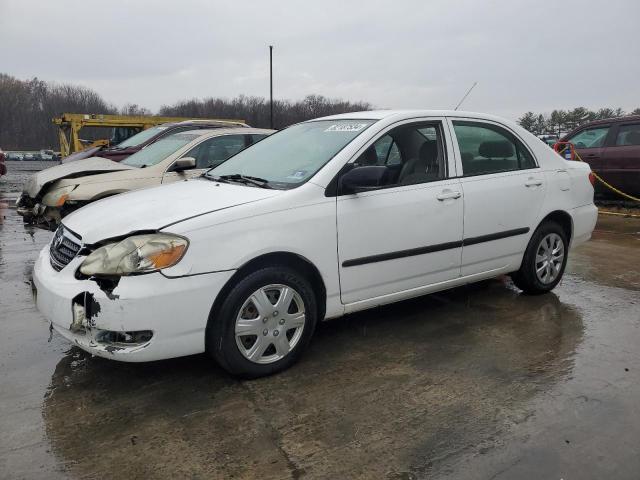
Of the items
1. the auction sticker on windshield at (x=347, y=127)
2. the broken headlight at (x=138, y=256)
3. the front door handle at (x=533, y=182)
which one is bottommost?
the broken headlight at (x=138, y=256)

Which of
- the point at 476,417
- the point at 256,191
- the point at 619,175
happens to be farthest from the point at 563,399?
the point at 619,175

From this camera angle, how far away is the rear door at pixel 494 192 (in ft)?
13.4

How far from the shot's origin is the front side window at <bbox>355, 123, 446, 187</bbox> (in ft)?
12.6

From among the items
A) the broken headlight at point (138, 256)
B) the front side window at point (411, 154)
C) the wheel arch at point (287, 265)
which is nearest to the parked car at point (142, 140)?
the front side window at point (411, 154)

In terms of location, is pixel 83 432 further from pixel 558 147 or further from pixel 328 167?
pixel 558 147

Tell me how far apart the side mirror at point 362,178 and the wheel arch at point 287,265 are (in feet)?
1.79

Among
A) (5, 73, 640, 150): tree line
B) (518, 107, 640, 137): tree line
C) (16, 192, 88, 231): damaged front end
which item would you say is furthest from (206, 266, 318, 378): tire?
(5, 73, 640, 150): tree line

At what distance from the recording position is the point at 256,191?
3381 millimetres

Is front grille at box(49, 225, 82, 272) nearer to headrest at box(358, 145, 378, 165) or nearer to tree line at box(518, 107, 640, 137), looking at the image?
headrest at box(358, 145, 378, 165)

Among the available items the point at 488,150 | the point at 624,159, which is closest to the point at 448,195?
the point at 488,150

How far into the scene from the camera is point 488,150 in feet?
14.4

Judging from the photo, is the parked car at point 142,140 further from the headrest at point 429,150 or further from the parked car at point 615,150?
the parked car at point 615,150

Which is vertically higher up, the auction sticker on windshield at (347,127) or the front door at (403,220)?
the auction sticker on windshield at (347,127)

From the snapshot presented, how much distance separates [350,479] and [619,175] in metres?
9.68
